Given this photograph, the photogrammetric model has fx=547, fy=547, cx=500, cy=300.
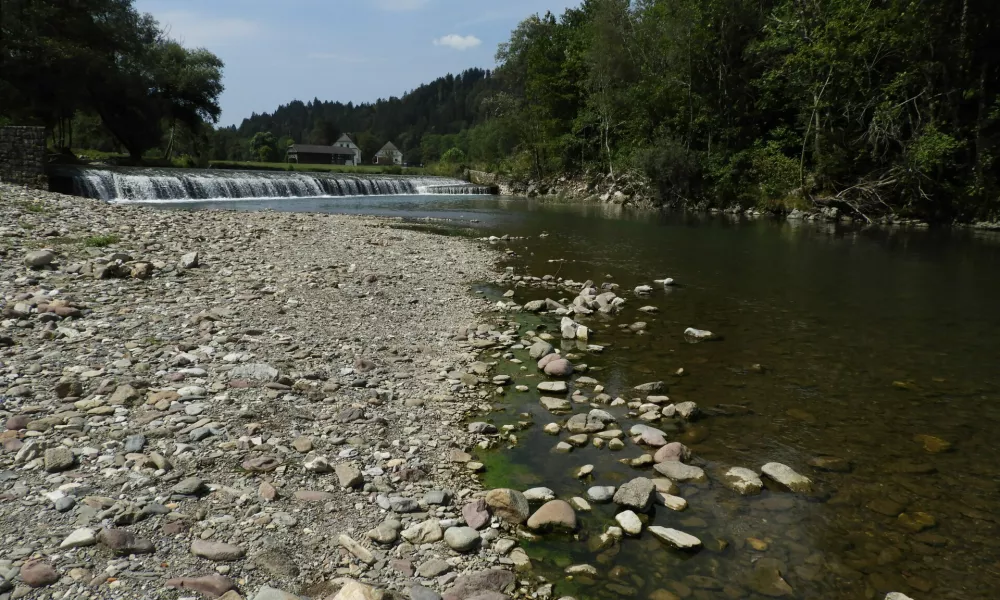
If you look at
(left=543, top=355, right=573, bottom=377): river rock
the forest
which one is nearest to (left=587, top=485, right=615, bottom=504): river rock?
(left=543, top=355, right=573, bottom=377): river rock

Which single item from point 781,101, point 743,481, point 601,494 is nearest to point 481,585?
point 601,494

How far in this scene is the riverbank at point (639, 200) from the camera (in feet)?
96.0

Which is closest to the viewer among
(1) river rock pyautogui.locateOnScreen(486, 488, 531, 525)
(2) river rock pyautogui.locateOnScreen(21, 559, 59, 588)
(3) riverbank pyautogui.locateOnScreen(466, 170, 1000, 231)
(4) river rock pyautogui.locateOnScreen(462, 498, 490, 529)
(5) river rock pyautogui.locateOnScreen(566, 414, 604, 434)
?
(2) river rock pyautogui.locateOnScreen(21, 559, 59, 588)

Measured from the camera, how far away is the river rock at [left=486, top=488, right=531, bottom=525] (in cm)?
398

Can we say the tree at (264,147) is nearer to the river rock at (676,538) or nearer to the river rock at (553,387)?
the river rock at (553,387)

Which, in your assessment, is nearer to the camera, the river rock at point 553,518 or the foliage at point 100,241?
the river rock at point 553,518

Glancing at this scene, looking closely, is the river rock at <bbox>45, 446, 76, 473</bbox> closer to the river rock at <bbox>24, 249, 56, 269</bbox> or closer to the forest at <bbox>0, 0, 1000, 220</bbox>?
the river rock at <bbox>24, 249, 56, 269</bbox>

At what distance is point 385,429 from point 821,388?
208 inches

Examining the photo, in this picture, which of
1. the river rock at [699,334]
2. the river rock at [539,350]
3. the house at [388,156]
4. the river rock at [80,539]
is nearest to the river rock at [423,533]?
the river rock at [80,539]

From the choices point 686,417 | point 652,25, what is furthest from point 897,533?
point 652,25

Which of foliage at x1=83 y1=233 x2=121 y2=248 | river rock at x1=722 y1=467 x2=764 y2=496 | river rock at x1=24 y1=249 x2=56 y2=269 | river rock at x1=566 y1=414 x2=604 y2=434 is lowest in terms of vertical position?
river rock at x1=722 y1=467 x2=764 y2=496

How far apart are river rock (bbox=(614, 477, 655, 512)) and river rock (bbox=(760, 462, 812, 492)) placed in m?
1.15

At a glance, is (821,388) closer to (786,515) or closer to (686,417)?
(686,417)

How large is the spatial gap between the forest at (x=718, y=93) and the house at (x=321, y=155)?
78.9m
